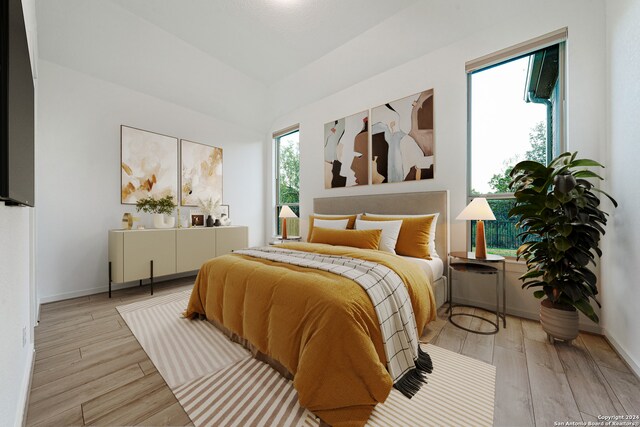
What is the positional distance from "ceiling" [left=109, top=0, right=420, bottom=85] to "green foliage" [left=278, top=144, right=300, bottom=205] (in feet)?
5.31

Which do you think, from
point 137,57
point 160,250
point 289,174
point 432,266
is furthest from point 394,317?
point 137,57

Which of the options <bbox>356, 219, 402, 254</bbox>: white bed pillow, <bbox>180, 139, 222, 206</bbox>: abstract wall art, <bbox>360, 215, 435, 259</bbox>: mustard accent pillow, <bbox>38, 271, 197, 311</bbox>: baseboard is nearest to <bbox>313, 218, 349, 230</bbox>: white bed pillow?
<bbox>356, 219, 402, 254</bbox>: white bed pillow

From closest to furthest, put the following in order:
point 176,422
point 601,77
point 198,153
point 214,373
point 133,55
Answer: point 176,422 → point 214,373 → point 601,77 → point 133,55 → point 198,153

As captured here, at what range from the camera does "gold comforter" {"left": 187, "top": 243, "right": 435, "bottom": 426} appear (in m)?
1.14

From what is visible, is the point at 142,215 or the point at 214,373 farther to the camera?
the point at 142,215

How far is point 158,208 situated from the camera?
11.0 ft

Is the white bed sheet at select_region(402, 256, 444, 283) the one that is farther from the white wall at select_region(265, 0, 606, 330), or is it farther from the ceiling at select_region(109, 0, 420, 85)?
the ceiling at select_region(109, 0, 420, 85)

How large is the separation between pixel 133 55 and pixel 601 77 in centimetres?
472

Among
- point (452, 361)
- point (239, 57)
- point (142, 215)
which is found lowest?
point (452, 361)

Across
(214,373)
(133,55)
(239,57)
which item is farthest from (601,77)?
(133,55)

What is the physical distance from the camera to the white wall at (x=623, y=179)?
1569 millimetres

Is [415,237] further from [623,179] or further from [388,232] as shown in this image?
[623,179]

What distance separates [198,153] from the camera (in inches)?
155

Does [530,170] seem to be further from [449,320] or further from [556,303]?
[449,320]
